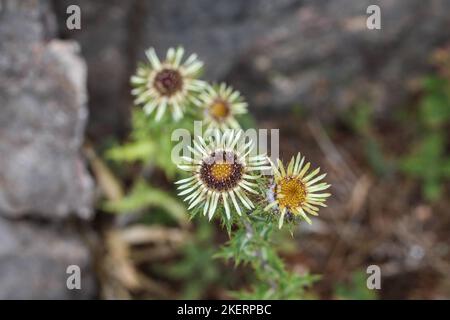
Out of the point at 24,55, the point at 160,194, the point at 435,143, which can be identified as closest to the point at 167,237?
the point at 160,194

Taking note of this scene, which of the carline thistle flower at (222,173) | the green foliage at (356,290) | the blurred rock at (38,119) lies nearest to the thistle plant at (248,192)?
the carline thistle flower at (222,173)

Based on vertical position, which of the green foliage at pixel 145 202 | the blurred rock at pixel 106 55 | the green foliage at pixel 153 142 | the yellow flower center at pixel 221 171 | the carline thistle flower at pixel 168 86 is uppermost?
the blurred rock at pixel 106 55

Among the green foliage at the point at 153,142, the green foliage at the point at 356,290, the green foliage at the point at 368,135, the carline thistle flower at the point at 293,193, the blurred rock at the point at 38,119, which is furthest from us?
the green foliage at the point at 368,135

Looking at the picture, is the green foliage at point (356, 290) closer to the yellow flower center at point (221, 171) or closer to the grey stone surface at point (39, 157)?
the yellow flower center at point (221, 171)

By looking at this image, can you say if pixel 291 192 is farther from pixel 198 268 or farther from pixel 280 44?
pixel 280 44
